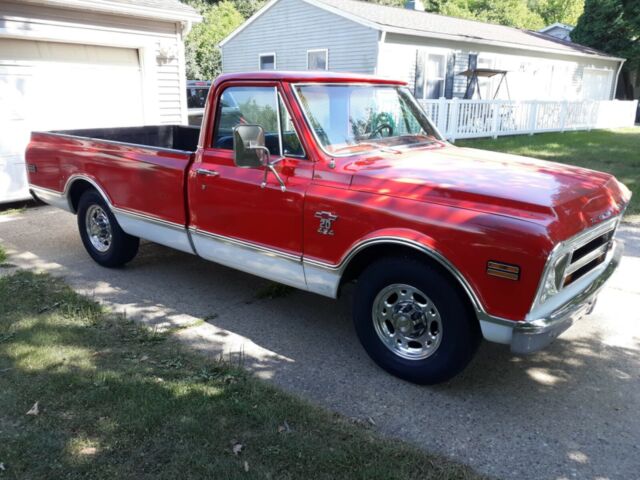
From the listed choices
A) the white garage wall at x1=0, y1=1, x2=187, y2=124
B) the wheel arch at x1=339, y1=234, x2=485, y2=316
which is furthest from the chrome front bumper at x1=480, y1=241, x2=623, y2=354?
the white garage wall at x1=0, y1=1, x2=187, y2=124

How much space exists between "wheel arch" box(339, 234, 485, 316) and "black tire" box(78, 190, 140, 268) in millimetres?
3002

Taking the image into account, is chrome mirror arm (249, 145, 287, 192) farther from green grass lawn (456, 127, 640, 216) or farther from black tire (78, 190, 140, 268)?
green grass lawn (456, 127, 640, 216)

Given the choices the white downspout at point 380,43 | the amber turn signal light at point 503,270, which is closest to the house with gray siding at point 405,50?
the white downspout at point 380,43

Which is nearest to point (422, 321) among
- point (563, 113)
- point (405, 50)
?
point (405, 50)

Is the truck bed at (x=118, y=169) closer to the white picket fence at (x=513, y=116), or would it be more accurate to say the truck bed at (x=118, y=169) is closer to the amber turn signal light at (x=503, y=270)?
the amber turn signal light at (x=503, y=270)

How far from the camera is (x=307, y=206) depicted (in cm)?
398

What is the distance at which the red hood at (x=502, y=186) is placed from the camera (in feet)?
10.7

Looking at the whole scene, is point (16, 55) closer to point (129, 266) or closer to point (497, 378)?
point (129, 266)

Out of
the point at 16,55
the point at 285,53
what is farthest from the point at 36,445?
the point at 285,53

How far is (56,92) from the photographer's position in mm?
9500

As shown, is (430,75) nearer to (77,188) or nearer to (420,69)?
(420,69)

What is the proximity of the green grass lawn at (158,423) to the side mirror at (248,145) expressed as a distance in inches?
59.4

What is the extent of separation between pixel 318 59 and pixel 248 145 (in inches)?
671

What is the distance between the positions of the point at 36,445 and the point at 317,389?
172 centimetres
